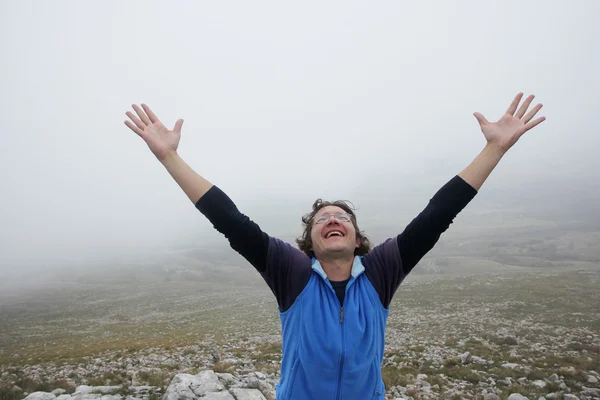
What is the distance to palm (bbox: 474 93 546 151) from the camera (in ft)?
11.3

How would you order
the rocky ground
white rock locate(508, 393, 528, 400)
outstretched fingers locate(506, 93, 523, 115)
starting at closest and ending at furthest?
outstretched fingers locate(506, 93, 523, 115) → white rock locate(508, 393, 528, 400) → the rocky ground

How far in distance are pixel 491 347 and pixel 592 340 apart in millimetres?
6450

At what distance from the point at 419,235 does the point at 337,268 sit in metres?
0.95

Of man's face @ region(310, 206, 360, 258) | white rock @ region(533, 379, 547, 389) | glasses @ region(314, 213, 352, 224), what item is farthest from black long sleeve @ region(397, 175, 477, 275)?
white rock @ region(533, 379, 547, 389)

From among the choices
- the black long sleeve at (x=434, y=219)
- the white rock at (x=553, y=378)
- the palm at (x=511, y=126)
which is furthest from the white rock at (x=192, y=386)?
the white rock at (x=553, y=378)

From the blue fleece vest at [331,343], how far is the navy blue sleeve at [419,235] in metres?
0.17

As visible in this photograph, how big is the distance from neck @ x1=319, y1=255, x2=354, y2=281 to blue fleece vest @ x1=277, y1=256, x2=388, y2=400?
17 centimetres

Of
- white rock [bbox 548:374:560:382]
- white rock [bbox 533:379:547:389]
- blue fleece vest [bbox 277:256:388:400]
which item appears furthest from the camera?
white rock [bbox 548:374:560:382]

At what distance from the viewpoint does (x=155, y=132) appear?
3572 millimetres

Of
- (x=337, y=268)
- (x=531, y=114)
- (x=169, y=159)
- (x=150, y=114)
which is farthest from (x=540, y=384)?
(x=150, y=114)

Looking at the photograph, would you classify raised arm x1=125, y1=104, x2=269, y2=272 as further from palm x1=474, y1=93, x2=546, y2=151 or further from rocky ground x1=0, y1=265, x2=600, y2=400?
rocky ground x1=0, y1=265, x2=600, y2=400

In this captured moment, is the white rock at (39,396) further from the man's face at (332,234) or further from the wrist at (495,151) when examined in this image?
the wrist at (495,151)

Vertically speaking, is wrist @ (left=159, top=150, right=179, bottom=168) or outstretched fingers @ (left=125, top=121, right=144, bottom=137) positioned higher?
outstretched fingers @ (left=125, top=121, right=144, bottom=137)

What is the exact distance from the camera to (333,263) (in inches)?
132
